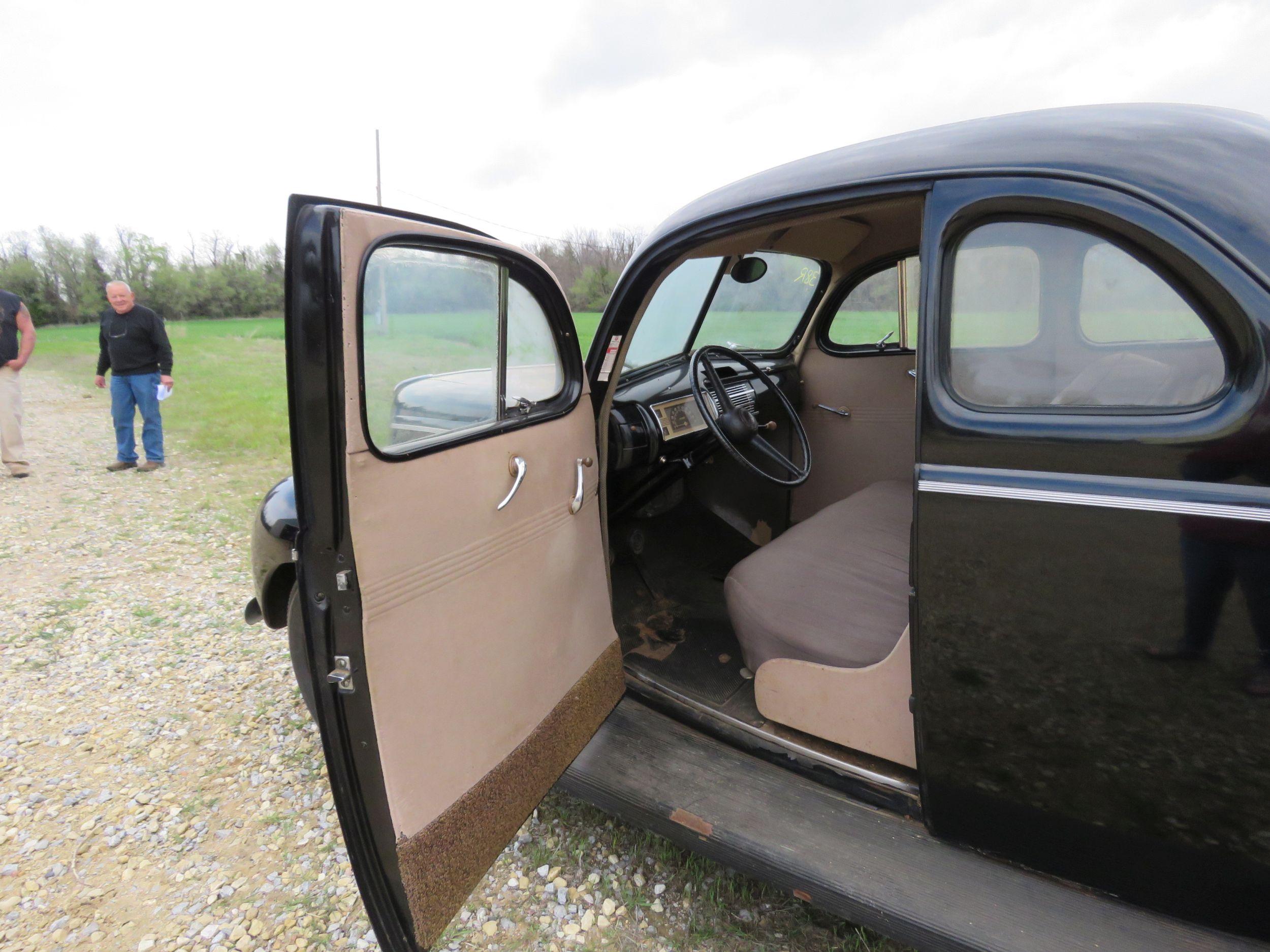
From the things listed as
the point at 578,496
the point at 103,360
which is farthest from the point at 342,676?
the point at 103,360

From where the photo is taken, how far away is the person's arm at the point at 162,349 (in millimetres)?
6645

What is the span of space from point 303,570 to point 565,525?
844 millimetres

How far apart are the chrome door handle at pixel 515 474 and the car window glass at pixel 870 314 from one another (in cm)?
265

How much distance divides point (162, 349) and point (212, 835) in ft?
19.7

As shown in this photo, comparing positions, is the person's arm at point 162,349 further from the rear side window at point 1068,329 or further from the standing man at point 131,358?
the rear side window at point 1068,329

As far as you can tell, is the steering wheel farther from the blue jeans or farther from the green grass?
the blue jeans

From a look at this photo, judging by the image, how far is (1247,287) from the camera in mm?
1123

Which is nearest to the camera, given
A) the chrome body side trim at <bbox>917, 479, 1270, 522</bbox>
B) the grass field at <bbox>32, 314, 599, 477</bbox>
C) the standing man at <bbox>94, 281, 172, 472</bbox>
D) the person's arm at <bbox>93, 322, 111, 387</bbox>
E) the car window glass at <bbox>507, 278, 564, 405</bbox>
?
the chrome body side trim at <bbox>917, 479, 1270, 522</bbox>

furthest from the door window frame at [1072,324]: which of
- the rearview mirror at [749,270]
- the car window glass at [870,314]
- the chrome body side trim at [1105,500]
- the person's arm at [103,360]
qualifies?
the person's arm at [103,360]

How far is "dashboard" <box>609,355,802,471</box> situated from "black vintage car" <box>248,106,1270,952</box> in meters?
0.59

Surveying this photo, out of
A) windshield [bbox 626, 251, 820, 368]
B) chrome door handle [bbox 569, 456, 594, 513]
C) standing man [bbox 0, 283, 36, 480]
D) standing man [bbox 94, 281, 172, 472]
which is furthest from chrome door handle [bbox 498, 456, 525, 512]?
standing man [bbox 0, 283, 36, 480]

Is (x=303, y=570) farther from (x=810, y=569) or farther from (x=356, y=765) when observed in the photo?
(x=810, y=569)

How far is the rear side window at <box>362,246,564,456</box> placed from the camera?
1.45 meters

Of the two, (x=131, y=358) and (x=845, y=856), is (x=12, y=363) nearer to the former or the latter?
(x=131, y=358)
